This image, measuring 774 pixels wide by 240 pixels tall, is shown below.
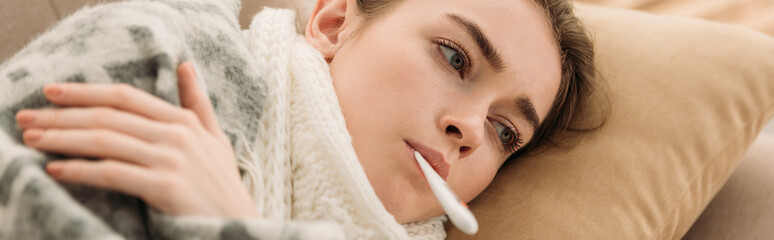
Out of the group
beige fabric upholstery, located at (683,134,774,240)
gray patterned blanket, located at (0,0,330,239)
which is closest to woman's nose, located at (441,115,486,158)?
gray patterned blanket, located at (0,0,330,239)

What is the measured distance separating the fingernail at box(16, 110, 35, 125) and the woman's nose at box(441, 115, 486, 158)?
1.42 ft

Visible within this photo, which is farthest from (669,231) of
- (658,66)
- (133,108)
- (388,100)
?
(133,108)

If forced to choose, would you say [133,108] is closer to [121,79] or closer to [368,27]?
[121,79]

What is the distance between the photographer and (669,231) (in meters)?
0.85

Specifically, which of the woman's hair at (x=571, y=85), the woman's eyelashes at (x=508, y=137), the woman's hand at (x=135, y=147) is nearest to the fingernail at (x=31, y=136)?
the woman's hand at (x=135, y=147)

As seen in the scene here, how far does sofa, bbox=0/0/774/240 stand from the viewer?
0.81 metres

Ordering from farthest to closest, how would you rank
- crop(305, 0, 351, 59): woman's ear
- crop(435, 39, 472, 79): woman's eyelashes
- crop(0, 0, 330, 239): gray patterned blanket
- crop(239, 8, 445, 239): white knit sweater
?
1. crop(305, 0, 351, 59): woman's ear
2. crop(435, 39, 472, 79): woman's eyelashes
3. crop(239, 8, 445, 239): white knit sweater
4. crop(0, 0, 330, 239): gray patterned blanket

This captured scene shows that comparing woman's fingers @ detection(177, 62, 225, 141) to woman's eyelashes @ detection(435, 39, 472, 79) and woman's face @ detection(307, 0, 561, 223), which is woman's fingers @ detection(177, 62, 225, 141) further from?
woman's eyelashes @ detection(435, 39, 472, 79)

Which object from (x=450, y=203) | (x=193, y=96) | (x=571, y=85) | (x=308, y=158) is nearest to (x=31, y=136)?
(x=193, y=96)

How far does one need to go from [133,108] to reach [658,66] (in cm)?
84

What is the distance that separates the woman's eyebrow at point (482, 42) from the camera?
717 mm

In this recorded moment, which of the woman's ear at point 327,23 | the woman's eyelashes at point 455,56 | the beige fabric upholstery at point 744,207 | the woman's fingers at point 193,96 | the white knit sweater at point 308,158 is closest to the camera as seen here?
the woman's fingers at point 193,96

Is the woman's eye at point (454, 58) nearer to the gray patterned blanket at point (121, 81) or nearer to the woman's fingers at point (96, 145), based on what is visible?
the gray patterned blanket at point (121, 81)

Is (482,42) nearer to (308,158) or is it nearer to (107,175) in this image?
(308,158)
